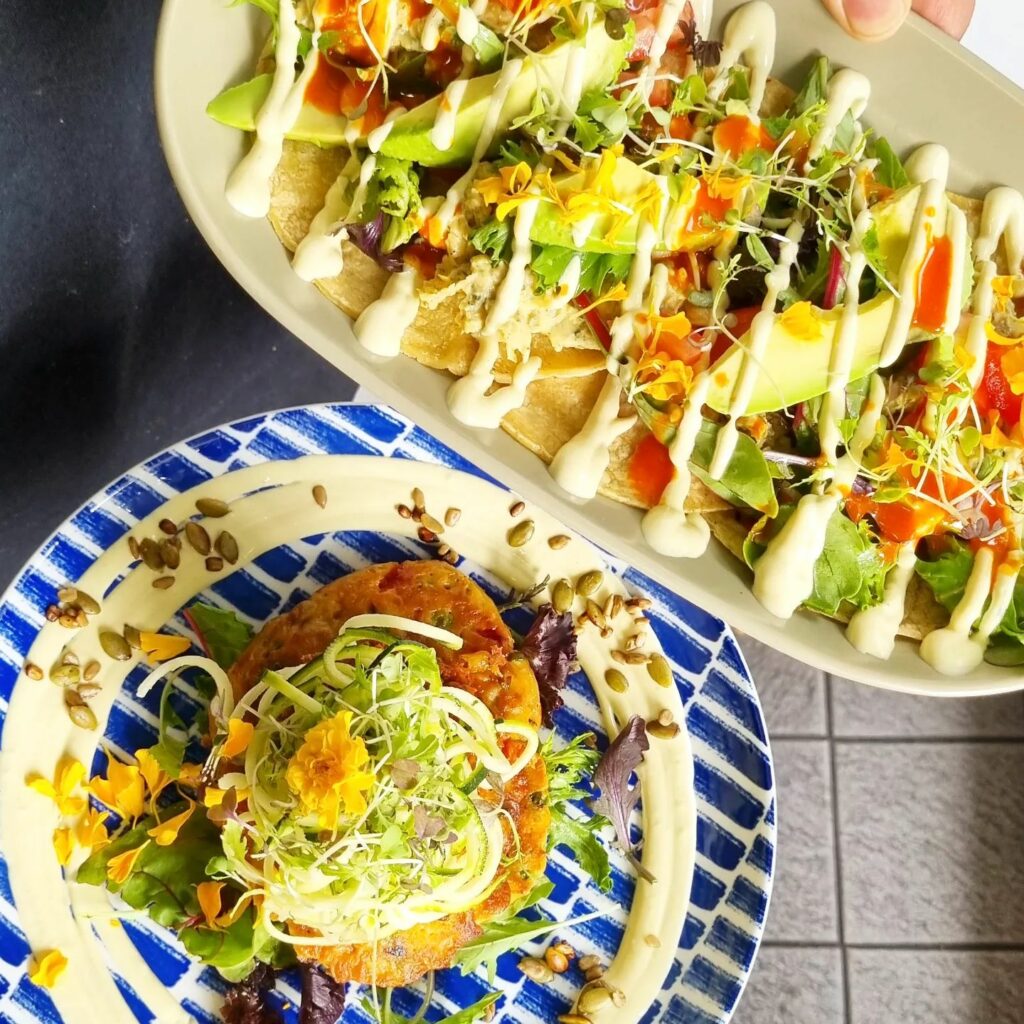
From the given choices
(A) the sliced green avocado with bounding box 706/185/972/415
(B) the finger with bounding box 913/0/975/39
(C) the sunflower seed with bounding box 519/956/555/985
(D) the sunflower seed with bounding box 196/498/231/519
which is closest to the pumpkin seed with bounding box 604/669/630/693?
(C) the sunflower seed with bounding box 519/956/555/985

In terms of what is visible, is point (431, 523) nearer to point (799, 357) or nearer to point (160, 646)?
point (160, 646)

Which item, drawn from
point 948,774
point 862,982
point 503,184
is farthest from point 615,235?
point 862,982

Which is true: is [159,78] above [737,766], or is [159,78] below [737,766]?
above

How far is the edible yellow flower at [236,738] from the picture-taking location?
49.6 inches

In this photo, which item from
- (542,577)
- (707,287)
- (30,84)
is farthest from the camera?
(542,577)

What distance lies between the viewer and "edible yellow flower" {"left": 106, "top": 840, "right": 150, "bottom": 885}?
1397 mm

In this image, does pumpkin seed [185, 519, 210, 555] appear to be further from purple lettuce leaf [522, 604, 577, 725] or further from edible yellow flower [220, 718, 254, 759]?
purple lettuce leaf [522, 604, 577, 725]

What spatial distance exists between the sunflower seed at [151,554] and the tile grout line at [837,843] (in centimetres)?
143

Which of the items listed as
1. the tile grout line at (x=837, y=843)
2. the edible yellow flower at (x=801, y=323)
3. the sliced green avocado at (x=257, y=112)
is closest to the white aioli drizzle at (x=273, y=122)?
the sliced green avocado at (x=257, y=112)

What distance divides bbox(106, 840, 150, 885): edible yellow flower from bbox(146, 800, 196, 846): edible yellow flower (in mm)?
32

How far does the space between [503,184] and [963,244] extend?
55 centimetres

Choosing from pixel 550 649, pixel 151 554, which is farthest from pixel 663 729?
pixel 151 554

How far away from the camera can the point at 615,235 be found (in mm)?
1140

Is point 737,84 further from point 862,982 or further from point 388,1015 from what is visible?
point 862,982
